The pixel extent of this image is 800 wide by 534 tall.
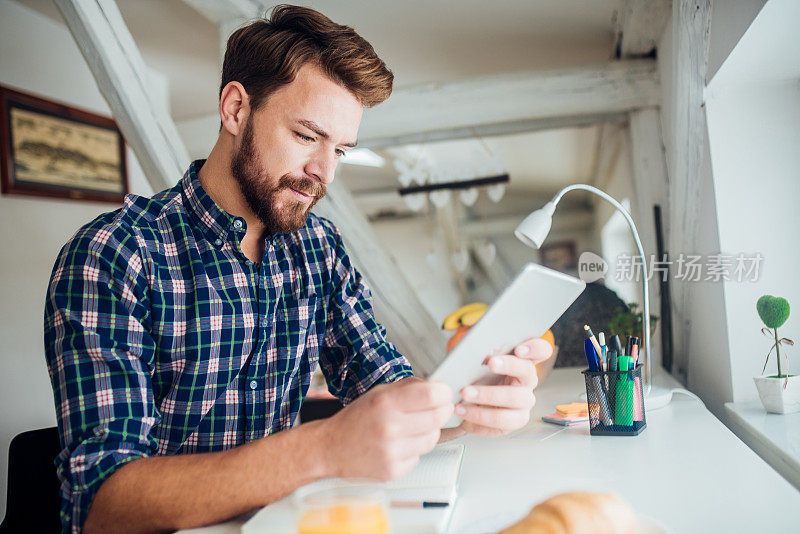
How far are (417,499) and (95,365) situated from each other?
496mm

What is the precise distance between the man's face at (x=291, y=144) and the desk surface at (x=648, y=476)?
2.04ft

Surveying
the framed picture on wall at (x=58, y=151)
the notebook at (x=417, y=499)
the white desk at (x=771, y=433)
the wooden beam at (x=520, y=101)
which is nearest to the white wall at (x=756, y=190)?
the white desk at (x=771, y=433)

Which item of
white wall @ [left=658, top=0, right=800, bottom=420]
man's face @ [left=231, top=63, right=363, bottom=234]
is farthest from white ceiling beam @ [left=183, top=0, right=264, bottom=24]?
white wall @ [left=658, top=0, right=800, bottom=420]

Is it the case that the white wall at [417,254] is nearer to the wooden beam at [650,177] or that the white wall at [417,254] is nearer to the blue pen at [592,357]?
the wooden beam at [650,177]

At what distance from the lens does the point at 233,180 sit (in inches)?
50.6

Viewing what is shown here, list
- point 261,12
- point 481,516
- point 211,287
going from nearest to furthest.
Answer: point 481,516 < point 211,287 < point 261,12

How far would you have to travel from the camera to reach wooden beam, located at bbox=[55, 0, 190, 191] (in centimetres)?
184

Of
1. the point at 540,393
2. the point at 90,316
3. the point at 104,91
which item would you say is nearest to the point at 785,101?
the point at 540,393

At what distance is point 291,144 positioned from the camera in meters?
1.26

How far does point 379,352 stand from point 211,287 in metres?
0.41

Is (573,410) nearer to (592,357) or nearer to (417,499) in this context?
(592,357)

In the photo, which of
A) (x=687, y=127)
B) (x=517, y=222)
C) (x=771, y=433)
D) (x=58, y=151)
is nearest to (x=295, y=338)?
(x=771, y=433)

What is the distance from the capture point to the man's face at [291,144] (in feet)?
4.13

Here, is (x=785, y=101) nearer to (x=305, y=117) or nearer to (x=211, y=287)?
(x=305, y=117)
